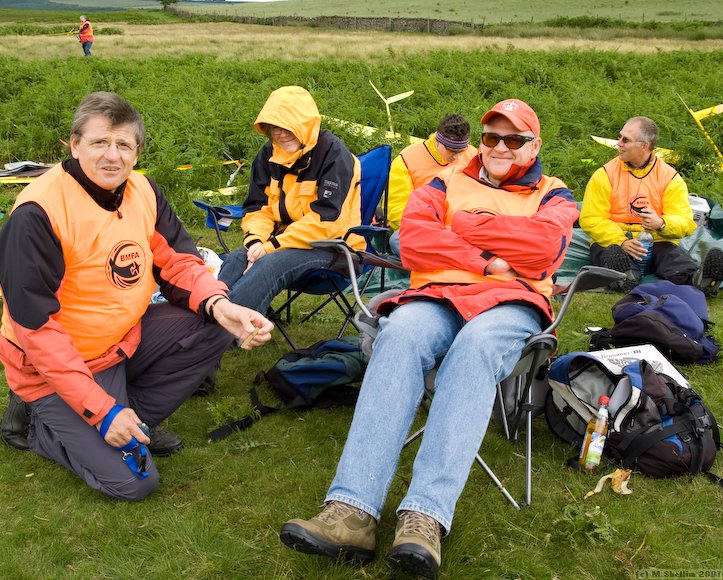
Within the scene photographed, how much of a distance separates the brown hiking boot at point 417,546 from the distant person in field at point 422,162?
352 cm

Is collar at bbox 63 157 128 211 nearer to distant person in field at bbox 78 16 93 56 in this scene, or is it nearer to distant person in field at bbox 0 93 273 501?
distant person in field at bbox 0 93 273 501

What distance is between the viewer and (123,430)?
2639 mm

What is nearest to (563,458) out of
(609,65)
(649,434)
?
(649,434)

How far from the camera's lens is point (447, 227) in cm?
318

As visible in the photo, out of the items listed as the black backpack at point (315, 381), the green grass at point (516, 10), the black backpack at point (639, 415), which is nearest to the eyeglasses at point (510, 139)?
the black backpack at point (639, 415)

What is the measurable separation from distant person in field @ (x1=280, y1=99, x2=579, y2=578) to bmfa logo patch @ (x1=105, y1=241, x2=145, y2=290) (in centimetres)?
100

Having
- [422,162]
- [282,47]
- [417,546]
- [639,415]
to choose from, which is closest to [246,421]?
[417,546]

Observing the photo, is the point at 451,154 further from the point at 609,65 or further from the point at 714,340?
the point at 609,65

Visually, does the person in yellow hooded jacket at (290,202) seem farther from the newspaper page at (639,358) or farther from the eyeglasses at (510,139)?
the newspaper page at (639,358)

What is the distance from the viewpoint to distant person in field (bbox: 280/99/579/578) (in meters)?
2.22

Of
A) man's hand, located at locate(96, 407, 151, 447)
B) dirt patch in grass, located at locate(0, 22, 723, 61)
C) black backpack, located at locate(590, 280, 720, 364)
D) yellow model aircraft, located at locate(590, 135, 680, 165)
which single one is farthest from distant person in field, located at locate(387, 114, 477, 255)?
dirt patch in grass, located at locate(0, 22, 723, 61)

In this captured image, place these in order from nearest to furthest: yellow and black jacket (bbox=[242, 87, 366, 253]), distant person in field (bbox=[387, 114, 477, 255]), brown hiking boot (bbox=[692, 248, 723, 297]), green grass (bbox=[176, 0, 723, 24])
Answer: yellow and black jacket (bbox=[242, 87, 366, 253])
brown hiking boot (bbox=[692, 248, 723, 297])
distant person in field (bbox=[387, 114, 477, 255])
green grass (bbox=[176, 0, 723, 24])

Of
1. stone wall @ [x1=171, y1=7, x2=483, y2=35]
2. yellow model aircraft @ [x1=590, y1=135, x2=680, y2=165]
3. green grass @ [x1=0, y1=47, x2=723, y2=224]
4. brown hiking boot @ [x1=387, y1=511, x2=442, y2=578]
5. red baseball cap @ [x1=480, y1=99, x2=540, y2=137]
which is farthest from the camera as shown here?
stone wall @ [x1=171, y1=7, x2=483, y2=35]

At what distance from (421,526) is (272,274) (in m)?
1.89
